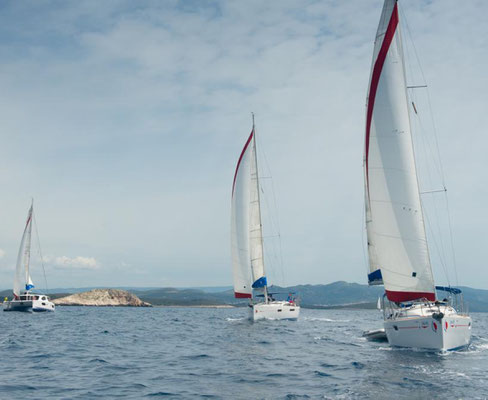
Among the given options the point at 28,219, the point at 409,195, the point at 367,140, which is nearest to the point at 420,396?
the point at 409,195

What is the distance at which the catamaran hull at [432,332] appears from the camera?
74.6ft

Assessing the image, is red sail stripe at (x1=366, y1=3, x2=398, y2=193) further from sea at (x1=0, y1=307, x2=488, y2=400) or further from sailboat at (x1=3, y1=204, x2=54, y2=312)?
sailboat at (x1=3, y1=204, x2=54, y2=312)

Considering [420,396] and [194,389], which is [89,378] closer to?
[194,389]

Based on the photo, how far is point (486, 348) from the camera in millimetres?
29656

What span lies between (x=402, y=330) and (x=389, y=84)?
45.0 ft

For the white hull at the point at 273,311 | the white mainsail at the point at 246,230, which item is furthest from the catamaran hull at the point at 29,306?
the white hull at the point at 273,311

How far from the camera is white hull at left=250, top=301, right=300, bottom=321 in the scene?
162ft

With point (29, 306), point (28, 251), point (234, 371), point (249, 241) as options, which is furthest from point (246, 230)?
point (28, 251)

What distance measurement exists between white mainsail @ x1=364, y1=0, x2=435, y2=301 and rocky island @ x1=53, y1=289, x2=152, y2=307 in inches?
4829

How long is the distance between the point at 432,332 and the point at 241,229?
2961 centimetres

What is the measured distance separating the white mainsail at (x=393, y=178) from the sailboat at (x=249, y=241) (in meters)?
25.8

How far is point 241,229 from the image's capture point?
5062 centimetres

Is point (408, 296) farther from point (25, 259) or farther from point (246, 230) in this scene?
point (25, 259)

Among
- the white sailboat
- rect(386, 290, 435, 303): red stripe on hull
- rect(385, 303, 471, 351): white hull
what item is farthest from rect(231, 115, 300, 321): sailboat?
rect(386, 290, 435, 303): red stripe on hull
